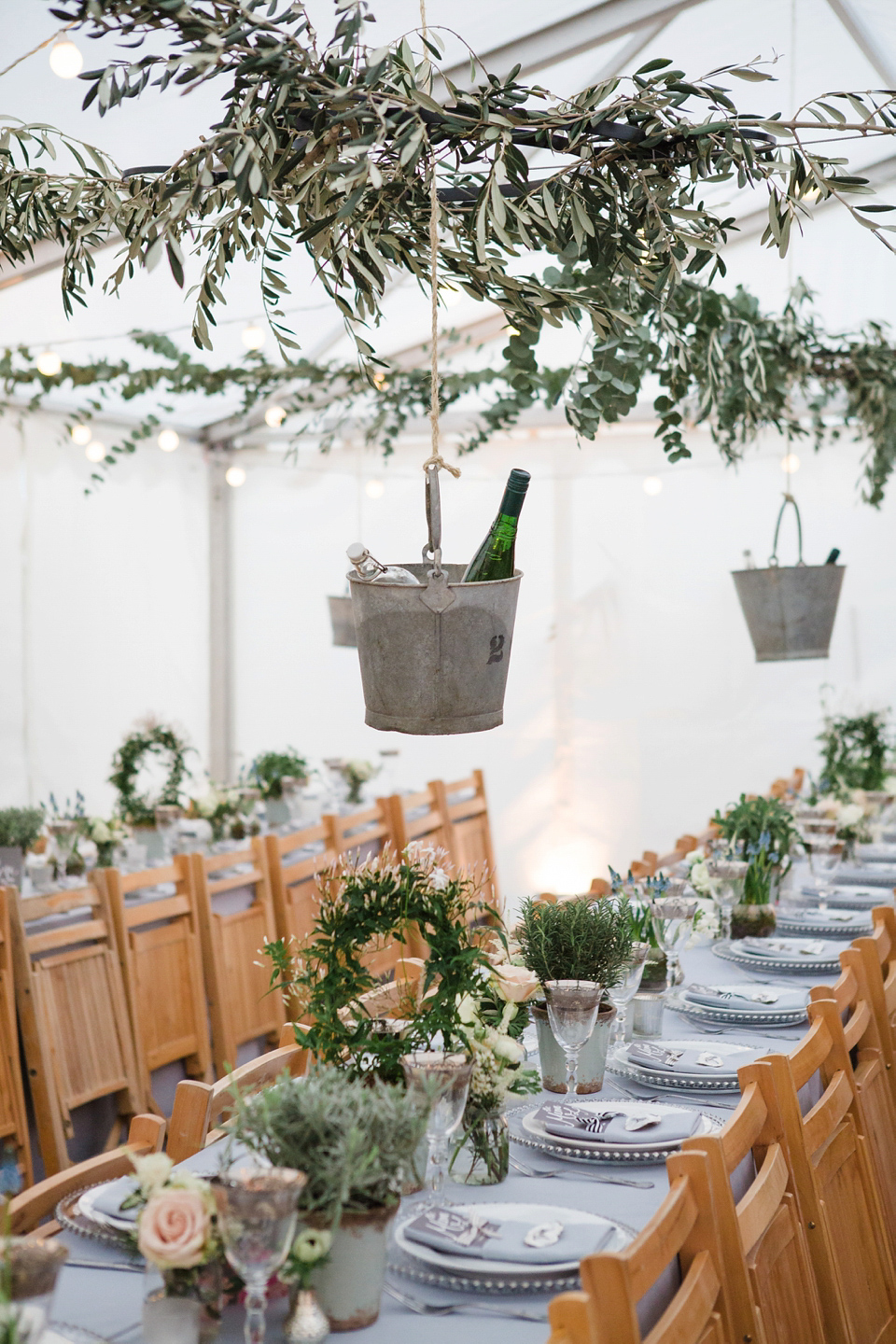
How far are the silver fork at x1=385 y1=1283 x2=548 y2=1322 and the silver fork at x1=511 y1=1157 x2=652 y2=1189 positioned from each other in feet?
1.13

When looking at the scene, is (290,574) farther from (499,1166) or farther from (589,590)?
(499,1166)

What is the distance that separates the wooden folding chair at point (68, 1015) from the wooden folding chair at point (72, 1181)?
1.25m

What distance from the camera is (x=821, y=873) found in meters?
3.39

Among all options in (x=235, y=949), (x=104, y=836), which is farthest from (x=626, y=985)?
(x=104, y=836)

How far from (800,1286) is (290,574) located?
18.6ft

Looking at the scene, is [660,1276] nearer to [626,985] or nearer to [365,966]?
[365,966]

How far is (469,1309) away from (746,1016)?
1143 millimetres

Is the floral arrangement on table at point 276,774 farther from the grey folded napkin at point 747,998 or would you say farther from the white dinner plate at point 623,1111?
the white dinner plate at point 623,1111

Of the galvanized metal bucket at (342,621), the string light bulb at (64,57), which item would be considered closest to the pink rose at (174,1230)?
the string light bulb at (64,57)

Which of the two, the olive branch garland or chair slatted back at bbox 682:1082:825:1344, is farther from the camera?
the olive branch garland

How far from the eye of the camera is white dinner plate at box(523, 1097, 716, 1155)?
159cm

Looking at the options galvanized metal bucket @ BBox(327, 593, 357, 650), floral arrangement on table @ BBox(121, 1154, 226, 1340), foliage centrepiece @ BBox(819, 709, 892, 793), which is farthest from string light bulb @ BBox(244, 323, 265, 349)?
floral arrangement on table @ BBox(121, 1154, 226, 1340)

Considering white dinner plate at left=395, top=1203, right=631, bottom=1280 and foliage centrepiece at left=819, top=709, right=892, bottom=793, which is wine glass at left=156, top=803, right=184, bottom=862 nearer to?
foliage centrepiece at left=819, top=709, right=892, bottom=793

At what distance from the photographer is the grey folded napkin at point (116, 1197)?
4.48 feet
